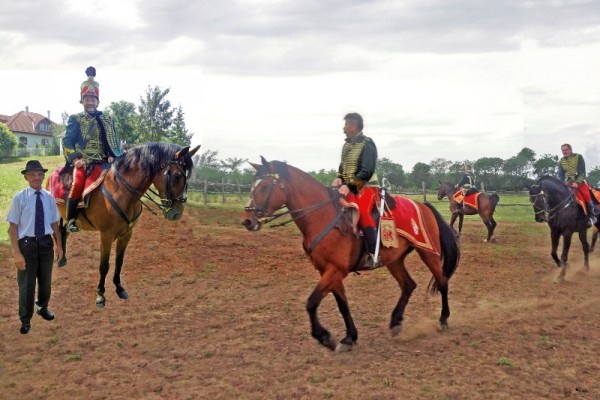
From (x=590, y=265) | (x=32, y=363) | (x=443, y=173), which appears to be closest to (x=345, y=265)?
(x=32, y=363)

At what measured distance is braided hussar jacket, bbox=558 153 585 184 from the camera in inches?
532

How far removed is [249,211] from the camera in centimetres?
670

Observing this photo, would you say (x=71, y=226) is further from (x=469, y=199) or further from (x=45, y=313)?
(x=469, y=199)

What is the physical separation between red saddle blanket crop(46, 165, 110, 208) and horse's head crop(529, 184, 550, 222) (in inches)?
393

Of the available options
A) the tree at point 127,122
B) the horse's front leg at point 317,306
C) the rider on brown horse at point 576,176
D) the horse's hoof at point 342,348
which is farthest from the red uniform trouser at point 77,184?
the tree at point 127,122

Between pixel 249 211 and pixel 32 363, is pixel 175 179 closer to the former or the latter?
pixel 249 211

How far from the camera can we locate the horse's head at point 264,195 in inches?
263

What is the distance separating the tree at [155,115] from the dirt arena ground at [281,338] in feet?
49.9

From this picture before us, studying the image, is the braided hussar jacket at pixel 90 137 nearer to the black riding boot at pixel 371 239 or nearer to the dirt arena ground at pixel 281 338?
the dirt arena ground at pixel 281 338

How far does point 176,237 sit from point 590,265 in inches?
474

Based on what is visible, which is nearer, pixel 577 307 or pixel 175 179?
pixel 175 179

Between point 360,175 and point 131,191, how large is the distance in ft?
12.2

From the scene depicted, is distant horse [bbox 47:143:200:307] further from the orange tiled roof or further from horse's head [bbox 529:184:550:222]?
the orange tiled roof

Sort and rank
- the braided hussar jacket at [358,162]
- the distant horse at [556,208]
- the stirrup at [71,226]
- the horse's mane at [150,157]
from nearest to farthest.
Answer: the braided hussar jacket at [358,162] < the horse's mane at [150,157] < the stirrup at [71,226] < the distant horse at [556,208]
